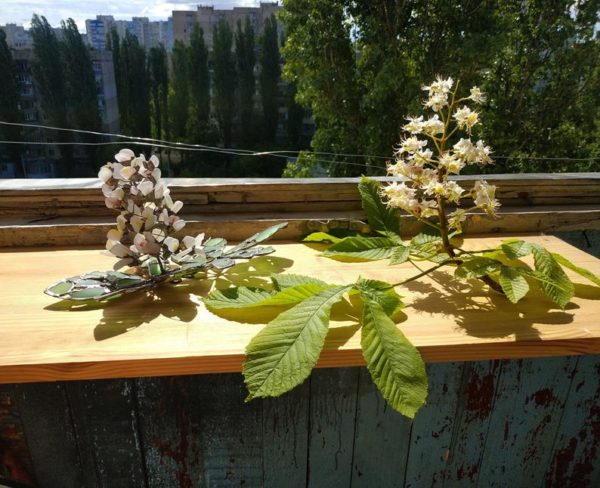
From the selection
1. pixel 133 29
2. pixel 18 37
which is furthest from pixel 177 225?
pixel 133 29

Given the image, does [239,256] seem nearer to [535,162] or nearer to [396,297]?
[396,297]

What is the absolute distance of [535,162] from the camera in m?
7.41

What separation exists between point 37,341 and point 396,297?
1.39 ft

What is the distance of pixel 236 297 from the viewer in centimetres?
59

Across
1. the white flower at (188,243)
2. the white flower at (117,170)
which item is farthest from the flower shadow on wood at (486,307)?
the white flower at (117,170)

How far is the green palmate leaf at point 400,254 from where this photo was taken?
0.67m

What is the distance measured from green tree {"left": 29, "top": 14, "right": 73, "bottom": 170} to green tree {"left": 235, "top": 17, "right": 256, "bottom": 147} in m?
7.35

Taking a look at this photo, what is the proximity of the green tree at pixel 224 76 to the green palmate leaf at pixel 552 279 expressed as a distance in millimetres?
18542

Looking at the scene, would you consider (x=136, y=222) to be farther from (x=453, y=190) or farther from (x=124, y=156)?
(x=453, y=190)

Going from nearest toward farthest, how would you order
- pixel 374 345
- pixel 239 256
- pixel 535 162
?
pixel 374 345, pixel 239 256, pixel 535 162

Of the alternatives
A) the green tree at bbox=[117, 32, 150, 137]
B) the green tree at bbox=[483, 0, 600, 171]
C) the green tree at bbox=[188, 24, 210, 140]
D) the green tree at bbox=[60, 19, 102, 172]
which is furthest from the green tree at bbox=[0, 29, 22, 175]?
the green tree at bbox=[483, 0, 600, 171]

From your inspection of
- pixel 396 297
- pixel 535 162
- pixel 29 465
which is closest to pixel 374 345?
pixel 396 297

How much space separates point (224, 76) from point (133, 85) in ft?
13.3

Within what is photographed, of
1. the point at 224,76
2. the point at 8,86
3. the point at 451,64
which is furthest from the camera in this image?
the point at 224,76
